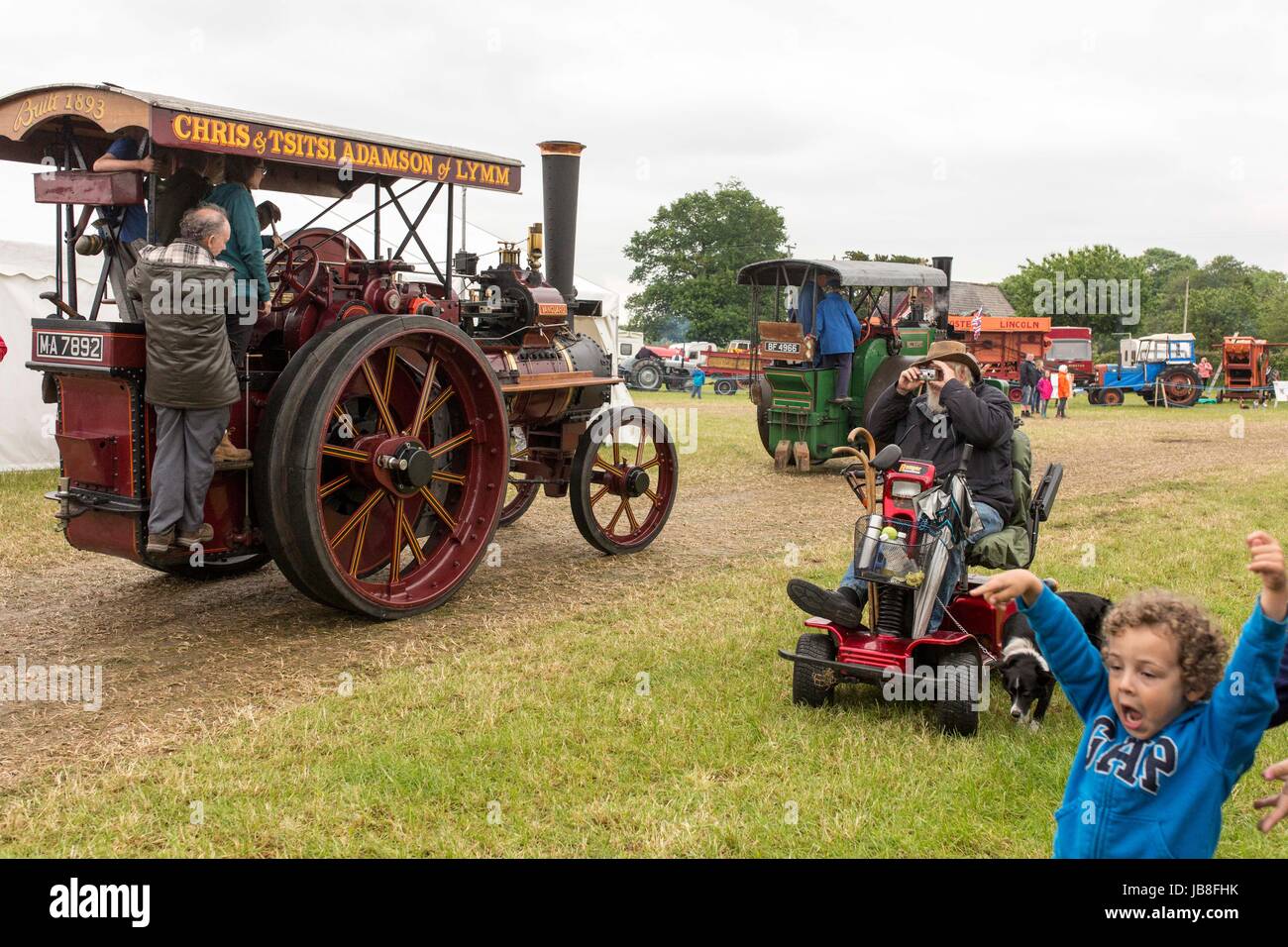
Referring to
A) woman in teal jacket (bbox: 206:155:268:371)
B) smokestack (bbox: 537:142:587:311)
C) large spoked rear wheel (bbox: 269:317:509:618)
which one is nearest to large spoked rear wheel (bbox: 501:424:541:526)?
large spoked rear wheel (bbox: 269:317:509:618)

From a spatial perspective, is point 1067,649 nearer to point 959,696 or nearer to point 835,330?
point 959,696

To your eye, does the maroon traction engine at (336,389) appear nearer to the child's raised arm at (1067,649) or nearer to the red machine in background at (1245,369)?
the child's raised arm at (1067,649)

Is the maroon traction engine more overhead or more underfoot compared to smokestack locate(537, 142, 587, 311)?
more underfoot

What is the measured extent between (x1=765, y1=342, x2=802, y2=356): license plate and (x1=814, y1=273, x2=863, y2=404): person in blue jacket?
24 cm

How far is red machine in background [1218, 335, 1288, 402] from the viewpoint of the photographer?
27406 millimetres

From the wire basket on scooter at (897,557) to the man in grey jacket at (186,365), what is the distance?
2697 mm

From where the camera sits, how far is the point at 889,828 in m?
3.23

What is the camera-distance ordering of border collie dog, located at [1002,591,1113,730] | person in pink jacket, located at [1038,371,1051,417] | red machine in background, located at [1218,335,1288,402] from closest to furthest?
1. border collie dog, located at [1002,591,1113,730]
2. person in pink jacket, located at [1038,371,1051,417]
3. red machine in background, located at [1218,335,1288,402]

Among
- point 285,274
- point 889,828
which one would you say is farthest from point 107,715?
point 889,828

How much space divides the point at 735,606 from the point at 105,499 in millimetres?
2995

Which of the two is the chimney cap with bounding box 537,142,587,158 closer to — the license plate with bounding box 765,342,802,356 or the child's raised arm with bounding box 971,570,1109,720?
the license plate with bounding box 765,342,802,356

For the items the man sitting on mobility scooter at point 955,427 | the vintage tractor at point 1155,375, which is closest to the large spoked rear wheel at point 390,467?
the man sitting on mobility scooter at point 955,427

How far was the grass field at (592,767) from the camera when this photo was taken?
10.3ft

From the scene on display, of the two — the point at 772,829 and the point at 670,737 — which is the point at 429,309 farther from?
the point at 772,829
